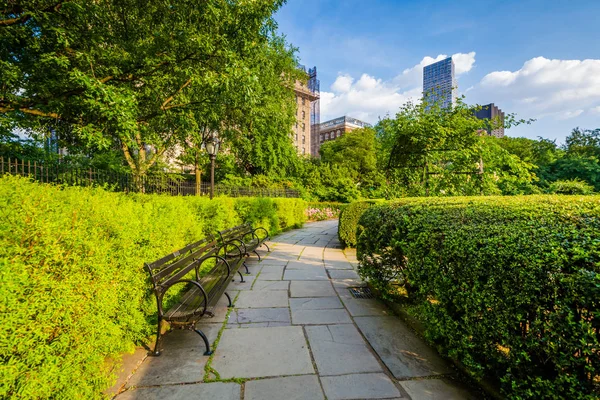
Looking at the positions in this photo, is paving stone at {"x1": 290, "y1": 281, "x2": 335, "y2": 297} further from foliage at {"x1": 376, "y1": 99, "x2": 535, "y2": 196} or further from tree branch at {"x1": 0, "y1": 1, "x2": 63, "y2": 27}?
tree branch at {"x1": 0, "y1": 1, "x2": 63, "y2": 27}

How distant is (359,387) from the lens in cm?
198

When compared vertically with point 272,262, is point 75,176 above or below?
above

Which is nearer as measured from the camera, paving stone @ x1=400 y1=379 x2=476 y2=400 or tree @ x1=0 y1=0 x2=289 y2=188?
paving stone @ x1=400 y1=379 x2=476 y2=400

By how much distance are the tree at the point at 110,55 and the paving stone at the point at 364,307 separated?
15.6 ft

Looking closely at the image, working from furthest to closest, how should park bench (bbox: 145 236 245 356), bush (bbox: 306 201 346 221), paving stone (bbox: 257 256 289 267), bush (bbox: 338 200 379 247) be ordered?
bush (bbox: 306 201 346 221), bush (bbox: 338 200 379 247), paving stone (bbox: 257 256 289 267), park bench (bbox: 145 236 245 356)

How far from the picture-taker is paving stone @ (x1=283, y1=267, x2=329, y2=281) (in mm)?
4707

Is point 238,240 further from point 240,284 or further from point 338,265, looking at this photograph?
point 338,265

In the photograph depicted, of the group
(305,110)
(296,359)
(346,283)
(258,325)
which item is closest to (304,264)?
(346,283)

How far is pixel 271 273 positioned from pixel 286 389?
10.1 ft

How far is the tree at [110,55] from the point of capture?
536cm

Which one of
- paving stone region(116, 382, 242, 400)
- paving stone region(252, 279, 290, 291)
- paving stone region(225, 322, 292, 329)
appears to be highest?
paving stone region(116, 382, 242, 400)

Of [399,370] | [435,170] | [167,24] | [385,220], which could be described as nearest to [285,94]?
[167,24]

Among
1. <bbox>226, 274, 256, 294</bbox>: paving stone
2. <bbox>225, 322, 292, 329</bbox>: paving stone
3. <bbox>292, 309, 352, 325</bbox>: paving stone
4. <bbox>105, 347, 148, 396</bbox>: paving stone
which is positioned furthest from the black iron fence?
<bbox>292, 309, 352, 325</bbox>: paving stone

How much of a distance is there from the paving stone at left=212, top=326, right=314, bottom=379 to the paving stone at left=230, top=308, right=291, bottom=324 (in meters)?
0.22
